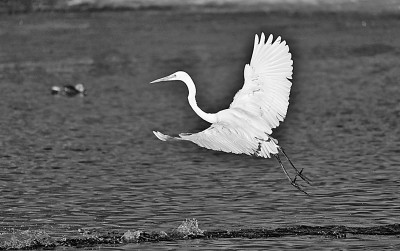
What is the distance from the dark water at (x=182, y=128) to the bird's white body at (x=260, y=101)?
1.11 m

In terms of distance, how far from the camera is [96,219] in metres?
11.9

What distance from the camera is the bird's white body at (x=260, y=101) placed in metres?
10.2

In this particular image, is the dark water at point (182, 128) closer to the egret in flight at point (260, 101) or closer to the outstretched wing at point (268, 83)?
the egret in flight at point (260, 101)

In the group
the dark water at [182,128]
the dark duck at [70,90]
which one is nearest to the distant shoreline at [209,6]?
the dark water at [182,128]

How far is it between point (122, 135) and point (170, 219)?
643cm

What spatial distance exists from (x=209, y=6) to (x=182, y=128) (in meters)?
18.2

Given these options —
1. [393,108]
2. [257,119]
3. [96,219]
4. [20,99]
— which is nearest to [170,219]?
[96,219]

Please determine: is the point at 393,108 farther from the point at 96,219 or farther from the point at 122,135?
the point at 96,219

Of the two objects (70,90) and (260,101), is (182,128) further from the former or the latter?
(260,101)

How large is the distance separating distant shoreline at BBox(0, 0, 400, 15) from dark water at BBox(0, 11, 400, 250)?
3.48 feet

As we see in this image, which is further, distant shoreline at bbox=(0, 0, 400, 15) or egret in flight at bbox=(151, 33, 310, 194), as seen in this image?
distant shoreline at bbox=(0, 0, 400, 15)

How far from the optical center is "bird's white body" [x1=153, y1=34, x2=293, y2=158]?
10.2 m

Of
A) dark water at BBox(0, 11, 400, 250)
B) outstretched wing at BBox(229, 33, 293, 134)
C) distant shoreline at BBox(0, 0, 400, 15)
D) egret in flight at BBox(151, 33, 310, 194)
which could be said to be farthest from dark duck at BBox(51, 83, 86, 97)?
distant shoreline at BBox(0, 0, 400, 15)

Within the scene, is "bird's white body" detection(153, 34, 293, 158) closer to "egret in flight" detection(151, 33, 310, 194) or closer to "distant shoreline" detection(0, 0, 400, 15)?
"egret in flight" detection(151, 33, 310, 194)
